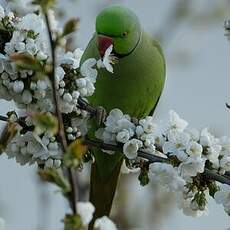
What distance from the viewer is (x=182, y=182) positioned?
165cm

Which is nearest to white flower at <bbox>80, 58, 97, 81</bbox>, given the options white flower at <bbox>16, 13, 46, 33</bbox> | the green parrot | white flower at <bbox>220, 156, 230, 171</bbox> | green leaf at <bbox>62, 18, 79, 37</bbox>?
white flower at <bbox>16, 13, 46, 33</bbox>

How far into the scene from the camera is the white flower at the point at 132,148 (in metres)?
1.67

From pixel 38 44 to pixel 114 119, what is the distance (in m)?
0.35

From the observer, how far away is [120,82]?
7.73ft

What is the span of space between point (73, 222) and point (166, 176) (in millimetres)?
647

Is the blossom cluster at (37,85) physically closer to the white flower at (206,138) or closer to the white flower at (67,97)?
the white flower at (67,97)

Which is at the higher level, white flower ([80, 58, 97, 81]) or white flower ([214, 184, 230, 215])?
white flower ([80, 58, 97, 81])

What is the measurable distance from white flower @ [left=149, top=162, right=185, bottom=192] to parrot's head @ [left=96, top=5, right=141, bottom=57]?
1.87 ft

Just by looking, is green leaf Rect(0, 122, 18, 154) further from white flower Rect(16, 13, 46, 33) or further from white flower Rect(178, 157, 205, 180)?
white flower Rect(178, 157, 205, 180)

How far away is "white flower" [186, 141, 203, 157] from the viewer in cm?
164

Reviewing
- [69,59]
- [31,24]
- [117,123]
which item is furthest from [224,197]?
[31,24]

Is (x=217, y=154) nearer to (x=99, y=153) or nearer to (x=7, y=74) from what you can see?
(x=7, y=74)

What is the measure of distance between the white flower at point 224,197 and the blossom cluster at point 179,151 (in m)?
0.06

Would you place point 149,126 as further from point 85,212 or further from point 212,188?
point 85,212
